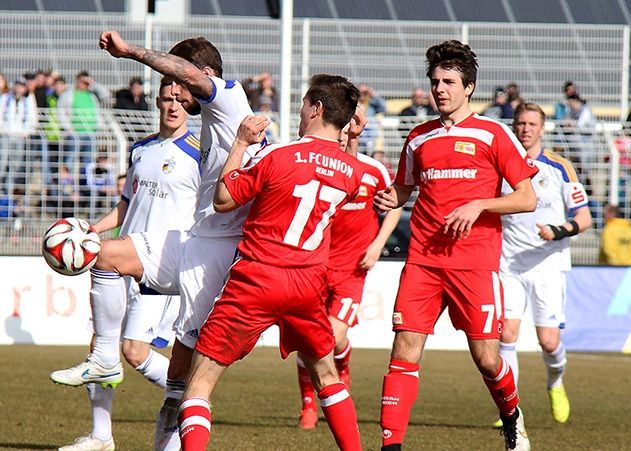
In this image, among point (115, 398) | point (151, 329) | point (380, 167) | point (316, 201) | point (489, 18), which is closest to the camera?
point (316, 201)

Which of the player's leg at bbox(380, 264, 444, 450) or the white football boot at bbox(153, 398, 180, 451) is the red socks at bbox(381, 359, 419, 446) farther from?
the white football boot at bbox(153, 398, 180, 451)

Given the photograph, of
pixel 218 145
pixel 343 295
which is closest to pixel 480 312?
pixel 218 145

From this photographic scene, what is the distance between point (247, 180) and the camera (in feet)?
22.4

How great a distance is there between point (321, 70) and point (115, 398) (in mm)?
10339

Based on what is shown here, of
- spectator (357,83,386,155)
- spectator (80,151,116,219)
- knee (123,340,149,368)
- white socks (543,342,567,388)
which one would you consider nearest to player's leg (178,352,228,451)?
knee (123,340,149,368)

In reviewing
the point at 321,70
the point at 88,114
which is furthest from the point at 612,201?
the point at 88,114

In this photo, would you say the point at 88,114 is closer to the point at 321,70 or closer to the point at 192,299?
the point at 321,70

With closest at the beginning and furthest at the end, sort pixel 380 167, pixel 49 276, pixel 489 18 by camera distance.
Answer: pixel 380 167 < pixel 49 276 < pixel 489 18

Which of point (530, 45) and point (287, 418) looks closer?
point (287, 418)

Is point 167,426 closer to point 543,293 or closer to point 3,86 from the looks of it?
point 543,293

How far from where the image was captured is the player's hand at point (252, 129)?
22.2 ft

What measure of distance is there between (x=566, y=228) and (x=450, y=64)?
3.01 metres

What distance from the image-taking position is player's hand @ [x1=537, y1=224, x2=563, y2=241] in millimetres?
10578

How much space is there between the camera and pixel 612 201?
65.2ft
